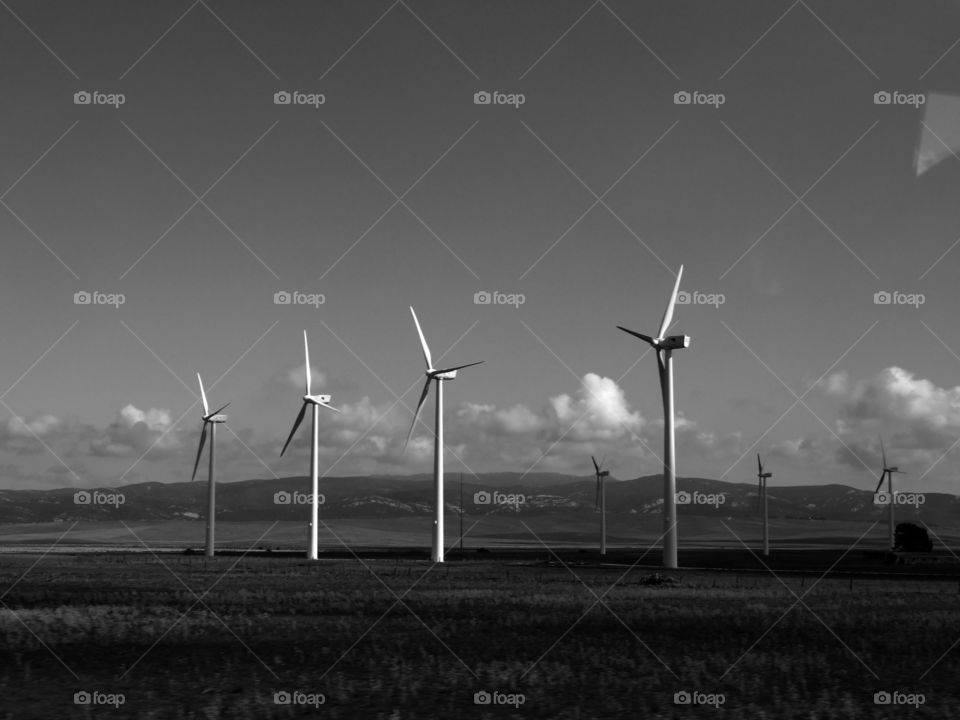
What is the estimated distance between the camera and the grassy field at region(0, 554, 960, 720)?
25.8 metres

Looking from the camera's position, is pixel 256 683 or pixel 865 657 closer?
pixel 256 683

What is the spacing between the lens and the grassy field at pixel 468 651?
25812 millimetres

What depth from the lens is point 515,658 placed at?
3384cm

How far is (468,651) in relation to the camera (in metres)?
35.5

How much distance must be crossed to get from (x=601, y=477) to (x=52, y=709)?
133 meters

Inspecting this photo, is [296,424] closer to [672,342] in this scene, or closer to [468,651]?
[672,342]

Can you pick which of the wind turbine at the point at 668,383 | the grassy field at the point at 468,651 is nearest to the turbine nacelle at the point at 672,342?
the wind turbine at the point at 668,383

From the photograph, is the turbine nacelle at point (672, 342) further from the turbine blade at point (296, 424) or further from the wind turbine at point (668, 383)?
the turbine blade at point (296, 424)

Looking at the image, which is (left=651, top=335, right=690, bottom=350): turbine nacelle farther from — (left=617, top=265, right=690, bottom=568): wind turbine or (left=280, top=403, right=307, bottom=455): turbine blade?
(left=280, top=403, right=307, bottom=455): turbine blade

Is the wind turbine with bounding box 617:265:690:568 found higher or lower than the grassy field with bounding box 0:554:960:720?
higher

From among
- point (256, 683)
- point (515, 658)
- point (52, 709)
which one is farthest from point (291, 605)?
point (52, 709)

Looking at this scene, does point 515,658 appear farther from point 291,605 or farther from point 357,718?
point 291,605

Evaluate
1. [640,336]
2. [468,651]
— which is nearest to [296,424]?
[640,336]

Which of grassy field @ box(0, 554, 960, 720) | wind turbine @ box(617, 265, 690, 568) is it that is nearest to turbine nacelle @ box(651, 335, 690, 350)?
wind turbine @ box(617, 265, 690, 568)
